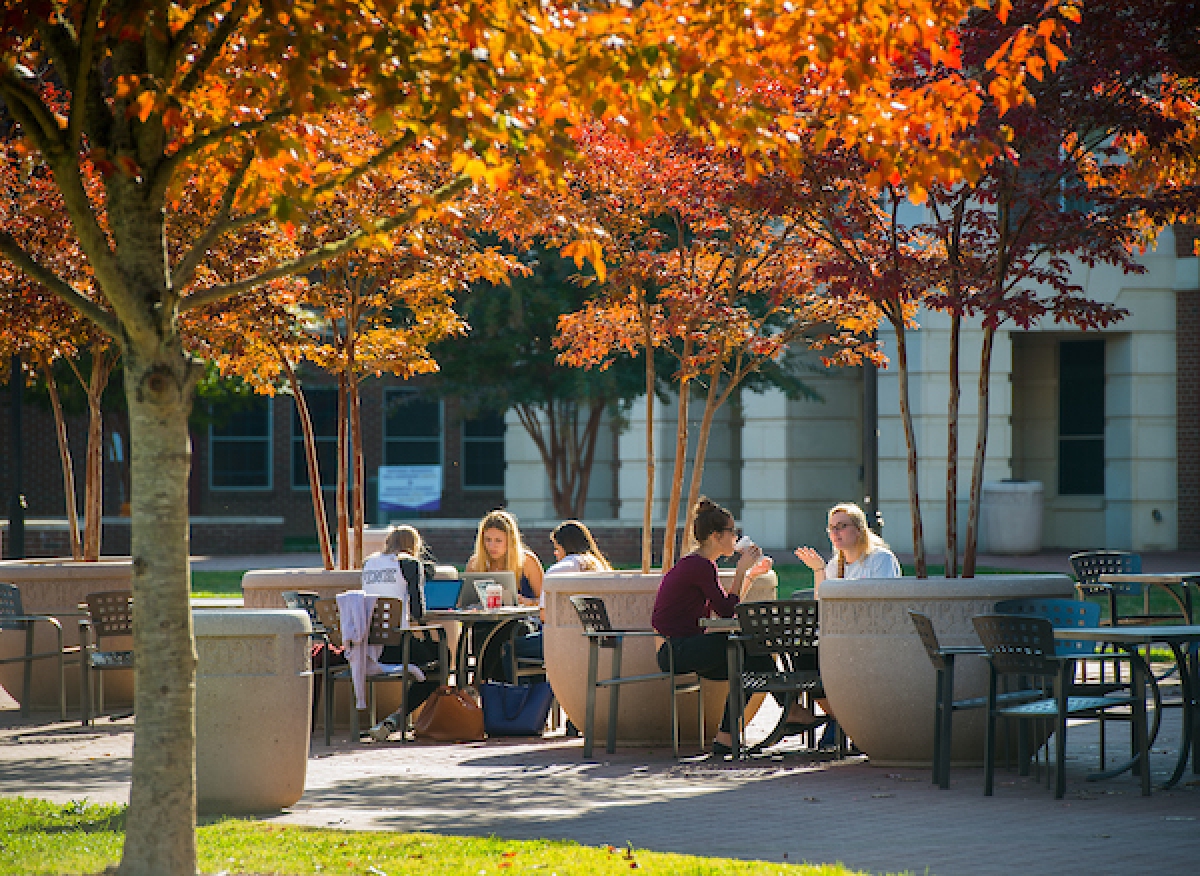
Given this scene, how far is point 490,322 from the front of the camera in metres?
27.1

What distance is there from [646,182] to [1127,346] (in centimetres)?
1905

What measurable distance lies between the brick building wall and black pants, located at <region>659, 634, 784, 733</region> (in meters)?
20.5

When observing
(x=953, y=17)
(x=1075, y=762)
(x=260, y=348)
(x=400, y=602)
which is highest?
(x=953, y=17)

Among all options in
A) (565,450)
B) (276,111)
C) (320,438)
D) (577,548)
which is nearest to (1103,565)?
(577,548)

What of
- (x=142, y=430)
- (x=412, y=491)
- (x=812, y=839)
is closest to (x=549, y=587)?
(x=812, y=839)

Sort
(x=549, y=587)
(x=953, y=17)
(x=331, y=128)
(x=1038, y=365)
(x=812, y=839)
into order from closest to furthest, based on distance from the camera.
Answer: (x=953, y=17), (x=812, y=839), (x=331, y=128), (x=549, y=587), (x=1038, y=365)

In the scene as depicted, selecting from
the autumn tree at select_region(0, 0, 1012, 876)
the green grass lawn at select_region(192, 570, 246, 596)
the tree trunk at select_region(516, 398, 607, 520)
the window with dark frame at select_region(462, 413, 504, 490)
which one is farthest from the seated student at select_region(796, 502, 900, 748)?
the window with dark frame at select_region(462, 413, 504, 490)

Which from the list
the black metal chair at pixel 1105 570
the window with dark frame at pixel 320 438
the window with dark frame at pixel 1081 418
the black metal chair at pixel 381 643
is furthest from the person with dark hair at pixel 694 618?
the window with dark frame at pixel 320 438

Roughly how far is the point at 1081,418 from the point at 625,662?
2132 centimetres

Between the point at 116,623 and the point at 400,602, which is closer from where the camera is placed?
the point at 400,602

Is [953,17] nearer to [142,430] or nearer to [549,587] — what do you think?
[142,430]

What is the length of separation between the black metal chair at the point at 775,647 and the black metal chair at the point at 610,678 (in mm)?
420

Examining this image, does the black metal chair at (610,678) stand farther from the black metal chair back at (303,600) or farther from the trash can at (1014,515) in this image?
the trash can at (1014,515)

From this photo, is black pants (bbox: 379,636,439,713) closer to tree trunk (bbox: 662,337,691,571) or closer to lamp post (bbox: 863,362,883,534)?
tree trunk (bbox: 662,337,691,571)
